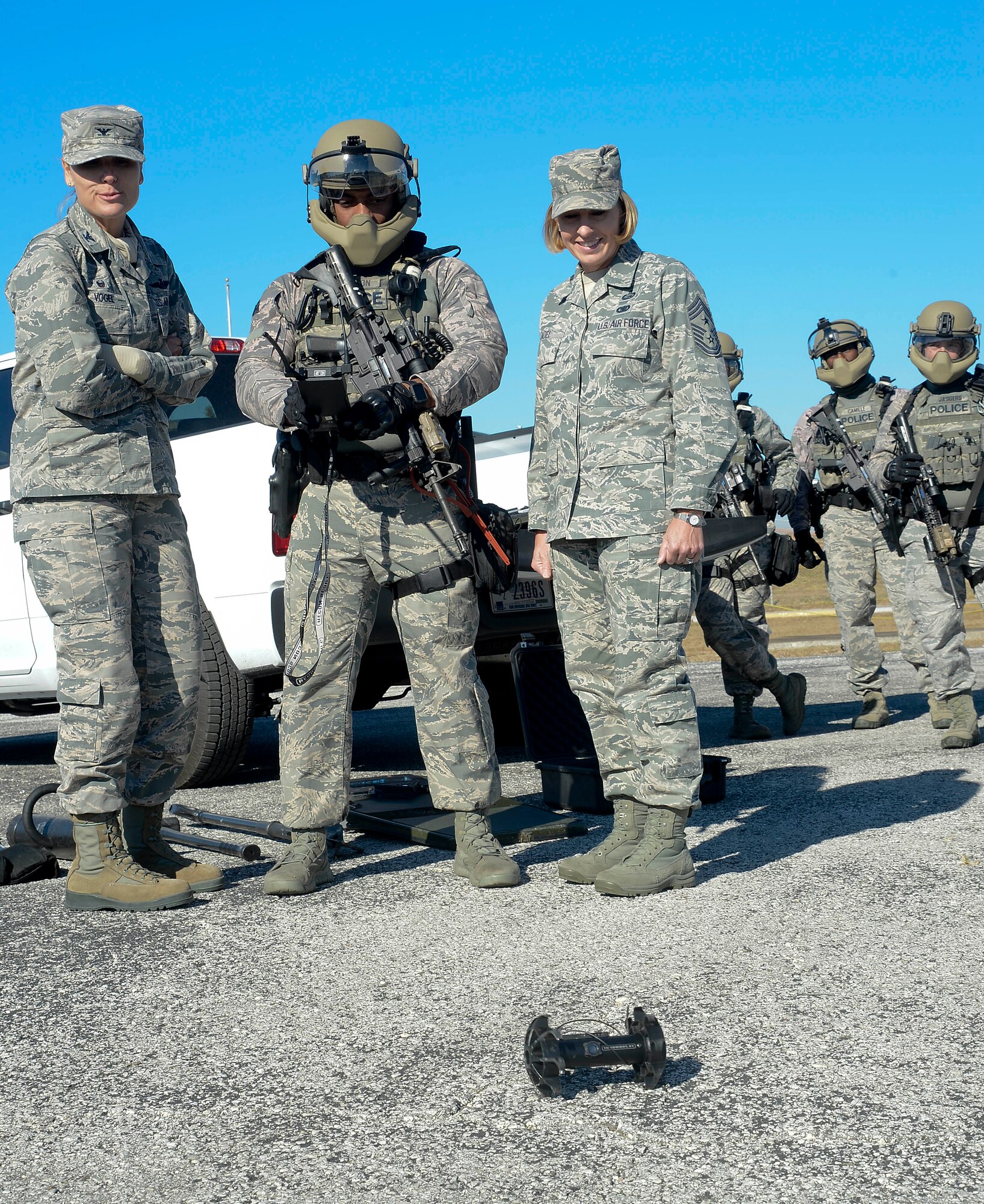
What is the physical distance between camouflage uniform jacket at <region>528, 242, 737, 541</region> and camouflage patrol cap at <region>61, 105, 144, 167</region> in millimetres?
1437

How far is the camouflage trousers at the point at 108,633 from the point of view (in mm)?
3709

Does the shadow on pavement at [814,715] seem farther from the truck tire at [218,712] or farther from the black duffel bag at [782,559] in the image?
the truck tire at [218,712]

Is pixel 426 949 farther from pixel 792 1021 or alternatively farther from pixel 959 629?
pixel 959 629

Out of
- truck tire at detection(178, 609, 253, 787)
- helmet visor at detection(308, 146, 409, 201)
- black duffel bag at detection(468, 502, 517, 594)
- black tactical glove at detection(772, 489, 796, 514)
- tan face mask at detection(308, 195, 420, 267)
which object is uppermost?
helmet visor at detection(308, 146, 409, 201)

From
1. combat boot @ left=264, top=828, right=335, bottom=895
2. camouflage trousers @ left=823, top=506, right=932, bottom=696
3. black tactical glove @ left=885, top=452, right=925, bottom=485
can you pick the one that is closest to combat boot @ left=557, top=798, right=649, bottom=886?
combat boot @ left=264, top=828, right=335, bottom=895

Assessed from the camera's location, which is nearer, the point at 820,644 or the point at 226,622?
the point at 226,622

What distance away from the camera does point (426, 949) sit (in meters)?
3.22

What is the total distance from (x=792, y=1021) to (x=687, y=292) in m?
2.16

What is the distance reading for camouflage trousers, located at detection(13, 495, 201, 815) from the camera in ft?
12.2

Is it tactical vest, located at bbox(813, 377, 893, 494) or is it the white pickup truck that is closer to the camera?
the white pickup truck

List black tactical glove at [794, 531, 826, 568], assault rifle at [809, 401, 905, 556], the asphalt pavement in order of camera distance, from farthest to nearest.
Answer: black tactical glove at [794, 531, 826, 568] < assault rifle at [809, 401, 905, 556] < the asphalt pavement

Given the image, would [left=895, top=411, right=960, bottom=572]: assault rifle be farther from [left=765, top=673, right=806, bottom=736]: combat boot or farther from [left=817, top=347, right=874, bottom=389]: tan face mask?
[left=817, top=347, right=874, bottom=389]: tan face mask

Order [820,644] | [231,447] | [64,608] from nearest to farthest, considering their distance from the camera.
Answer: [64,608] < [231,447] < [820,644]

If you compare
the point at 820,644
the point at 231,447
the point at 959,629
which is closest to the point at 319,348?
the point at 231,447
